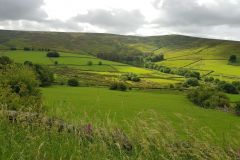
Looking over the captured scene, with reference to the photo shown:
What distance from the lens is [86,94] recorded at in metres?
114

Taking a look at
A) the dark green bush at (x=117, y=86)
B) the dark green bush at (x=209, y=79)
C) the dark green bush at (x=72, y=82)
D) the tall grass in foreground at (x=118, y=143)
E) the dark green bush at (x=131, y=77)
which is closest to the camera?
the tall grass in foreground at (x=118, y=143)

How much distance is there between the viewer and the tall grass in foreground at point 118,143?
6.69 metres

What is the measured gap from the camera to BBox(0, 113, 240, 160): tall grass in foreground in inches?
263

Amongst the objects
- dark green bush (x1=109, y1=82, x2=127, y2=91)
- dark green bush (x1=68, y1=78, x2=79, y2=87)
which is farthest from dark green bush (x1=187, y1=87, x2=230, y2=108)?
dark green bush (x1=68, y1=78, x2=79, y2=87)

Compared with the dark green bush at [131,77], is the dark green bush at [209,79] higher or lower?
lower

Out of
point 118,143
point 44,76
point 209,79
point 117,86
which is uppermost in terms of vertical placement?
point 118,143

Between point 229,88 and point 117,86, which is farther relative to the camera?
point 229,88

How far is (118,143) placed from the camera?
6.68 metres

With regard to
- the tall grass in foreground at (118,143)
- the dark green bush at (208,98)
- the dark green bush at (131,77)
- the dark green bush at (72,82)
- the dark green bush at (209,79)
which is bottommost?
the dark green bush at (209,79)

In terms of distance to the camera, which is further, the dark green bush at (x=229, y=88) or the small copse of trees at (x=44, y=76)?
the dark green bush at (x=229, y=88)

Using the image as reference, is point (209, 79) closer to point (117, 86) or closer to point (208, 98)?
point (117, 86)

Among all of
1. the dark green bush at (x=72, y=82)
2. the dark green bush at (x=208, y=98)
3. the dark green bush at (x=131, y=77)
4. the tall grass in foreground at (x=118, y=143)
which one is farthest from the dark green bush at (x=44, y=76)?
the tall grass in foreground at (x=118, y=143)

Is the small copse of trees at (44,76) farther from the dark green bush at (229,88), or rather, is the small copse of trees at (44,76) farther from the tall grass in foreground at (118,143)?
the tall grass in foreground at (118,143)

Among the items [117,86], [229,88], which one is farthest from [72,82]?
[229,88]
